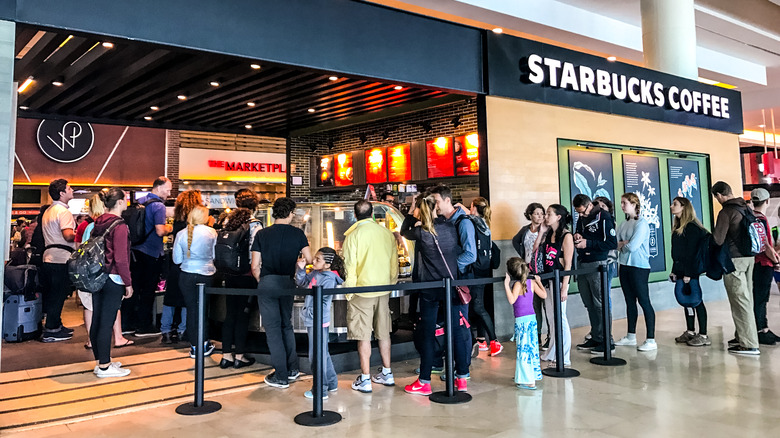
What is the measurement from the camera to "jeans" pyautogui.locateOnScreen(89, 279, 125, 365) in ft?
16.3

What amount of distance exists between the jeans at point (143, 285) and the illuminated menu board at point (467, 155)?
5.29 m

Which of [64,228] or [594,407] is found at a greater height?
[64,228]

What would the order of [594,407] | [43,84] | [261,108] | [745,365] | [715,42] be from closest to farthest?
[594,407], [745,365], [43,84], [261,108], [715,42]

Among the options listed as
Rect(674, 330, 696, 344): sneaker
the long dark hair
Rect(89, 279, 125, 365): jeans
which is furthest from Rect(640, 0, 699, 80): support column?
Rect(89, 279, 125, 365): jeans

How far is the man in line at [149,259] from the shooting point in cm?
654

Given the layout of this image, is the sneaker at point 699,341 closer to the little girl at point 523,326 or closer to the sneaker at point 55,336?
the little girl at point 523,326

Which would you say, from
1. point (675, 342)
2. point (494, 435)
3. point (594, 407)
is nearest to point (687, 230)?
point (675, 342)

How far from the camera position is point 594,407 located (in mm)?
4137

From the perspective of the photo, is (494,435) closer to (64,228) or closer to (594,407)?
(594,407)

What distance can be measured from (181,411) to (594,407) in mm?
3186

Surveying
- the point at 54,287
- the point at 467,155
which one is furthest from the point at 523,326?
the point at 54,287

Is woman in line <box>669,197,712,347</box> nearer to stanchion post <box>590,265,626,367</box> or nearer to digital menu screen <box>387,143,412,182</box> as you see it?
stanchion post <box>590,265,626,367</box>

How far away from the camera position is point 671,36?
968 cm

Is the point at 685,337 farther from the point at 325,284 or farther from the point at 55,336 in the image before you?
the point at 55,336
